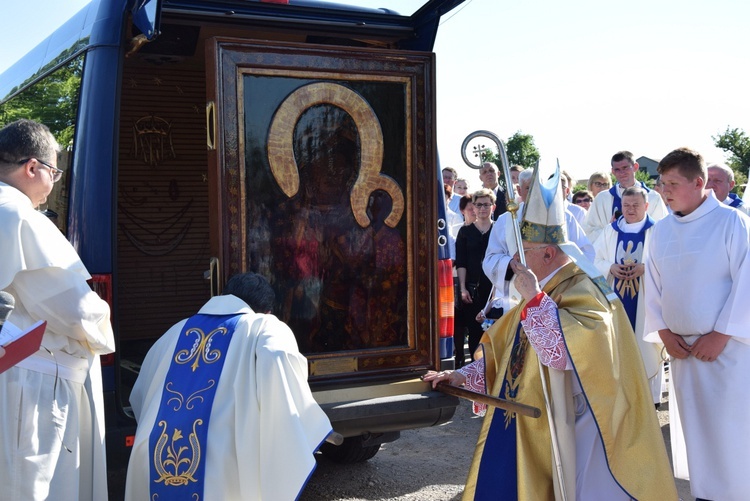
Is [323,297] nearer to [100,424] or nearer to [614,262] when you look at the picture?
[100,424]

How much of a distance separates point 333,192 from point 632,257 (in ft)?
10.7

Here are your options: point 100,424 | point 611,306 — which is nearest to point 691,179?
point 611,306

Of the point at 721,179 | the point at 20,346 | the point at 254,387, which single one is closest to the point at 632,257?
the point at 721,179

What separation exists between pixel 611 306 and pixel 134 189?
4.79 m

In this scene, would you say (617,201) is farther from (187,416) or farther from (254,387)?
(187,416)

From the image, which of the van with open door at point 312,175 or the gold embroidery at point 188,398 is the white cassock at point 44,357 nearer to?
the gold embroidery at point 188,398

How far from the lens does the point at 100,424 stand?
364cm

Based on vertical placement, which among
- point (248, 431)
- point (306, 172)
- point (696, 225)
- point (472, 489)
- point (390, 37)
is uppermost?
point (390, 37)

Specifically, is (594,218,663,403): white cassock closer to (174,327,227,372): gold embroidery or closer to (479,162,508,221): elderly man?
(479,162,508,221): elderly man

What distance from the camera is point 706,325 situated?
4453 mm

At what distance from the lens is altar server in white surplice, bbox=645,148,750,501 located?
4.38m

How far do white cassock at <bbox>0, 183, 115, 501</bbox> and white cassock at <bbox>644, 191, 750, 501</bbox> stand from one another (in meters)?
3.07

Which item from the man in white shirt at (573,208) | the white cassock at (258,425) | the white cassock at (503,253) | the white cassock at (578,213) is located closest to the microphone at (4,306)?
the white cassock at (258,425)

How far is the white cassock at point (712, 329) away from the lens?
4371 mm
